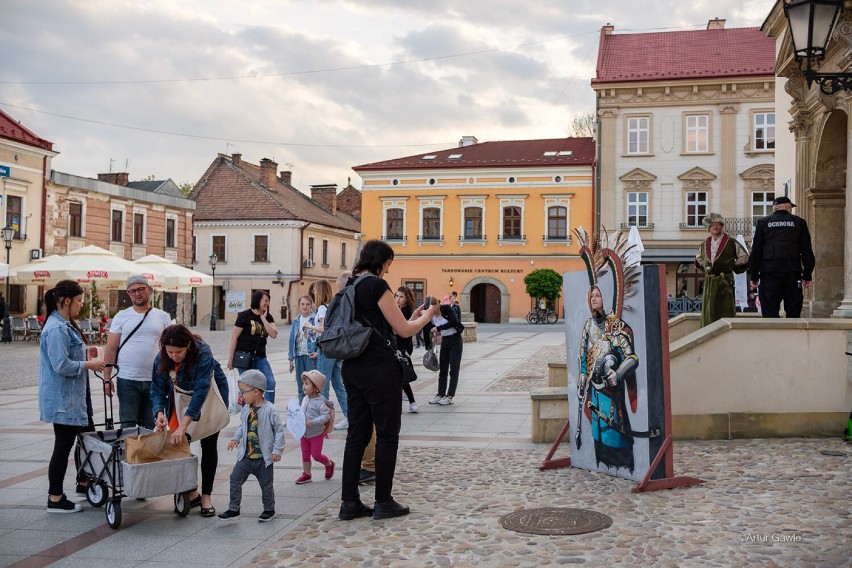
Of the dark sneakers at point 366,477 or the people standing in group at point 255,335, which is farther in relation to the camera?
the people standing in group at point 255,335

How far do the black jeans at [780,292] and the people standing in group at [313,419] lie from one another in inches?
207

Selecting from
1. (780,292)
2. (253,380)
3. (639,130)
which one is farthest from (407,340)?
(639,130)

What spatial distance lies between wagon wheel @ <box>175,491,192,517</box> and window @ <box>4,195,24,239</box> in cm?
2863

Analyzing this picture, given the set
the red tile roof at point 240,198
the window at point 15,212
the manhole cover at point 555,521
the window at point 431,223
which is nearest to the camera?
the manhole cover at point 555,521

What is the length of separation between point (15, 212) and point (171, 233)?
1128 centimetres

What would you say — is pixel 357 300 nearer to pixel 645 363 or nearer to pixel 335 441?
pixel 645 363

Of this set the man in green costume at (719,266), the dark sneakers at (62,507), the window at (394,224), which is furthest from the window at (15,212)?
the dark sneakers at (62,507)

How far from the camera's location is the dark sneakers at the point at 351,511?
5828mm

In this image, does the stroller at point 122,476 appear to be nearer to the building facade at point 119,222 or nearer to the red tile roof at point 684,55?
the building facade at point 119,222

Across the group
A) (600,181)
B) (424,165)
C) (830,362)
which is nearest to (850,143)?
(830,362)

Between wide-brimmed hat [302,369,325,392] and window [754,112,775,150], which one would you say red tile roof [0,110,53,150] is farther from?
window [754,112,775,150]

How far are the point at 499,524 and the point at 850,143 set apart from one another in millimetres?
6560

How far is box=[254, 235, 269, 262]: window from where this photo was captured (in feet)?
170

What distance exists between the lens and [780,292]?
9484 millimetres
